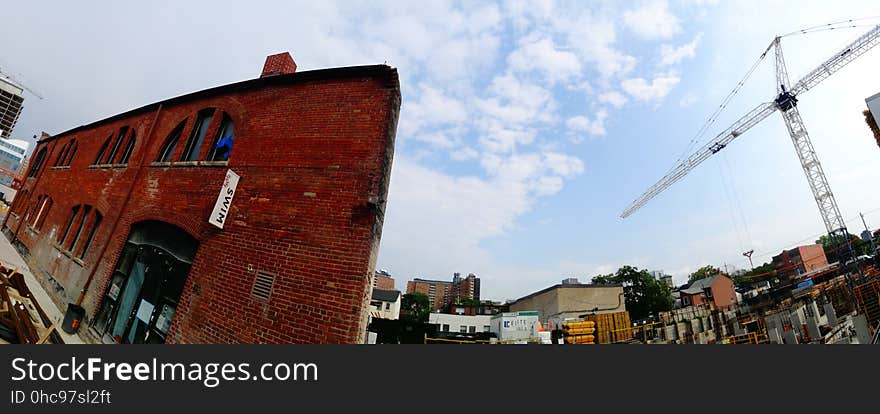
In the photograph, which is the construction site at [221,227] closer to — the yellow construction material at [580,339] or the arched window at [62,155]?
the arched window at [62,155]

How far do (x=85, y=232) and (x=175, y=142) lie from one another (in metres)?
4.33

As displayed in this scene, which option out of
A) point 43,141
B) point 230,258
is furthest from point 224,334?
point 43,141

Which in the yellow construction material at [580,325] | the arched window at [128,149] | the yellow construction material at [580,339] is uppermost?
the arched window at [128,149]

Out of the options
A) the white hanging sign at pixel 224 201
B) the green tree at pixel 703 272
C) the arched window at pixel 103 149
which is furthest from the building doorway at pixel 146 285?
the green tree at pixel 703 272

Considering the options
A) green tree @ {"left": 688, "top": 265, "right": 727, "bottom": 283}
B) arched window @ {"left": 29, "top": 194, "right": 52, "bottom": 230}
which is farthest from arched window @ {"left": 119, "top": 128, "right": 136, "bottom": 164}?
green tree @ {"left": 688, "top": 265, "right": 727, "bottom": 283}

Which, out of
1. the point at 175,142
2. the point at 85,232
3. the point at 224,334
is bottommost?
the point at 224,334

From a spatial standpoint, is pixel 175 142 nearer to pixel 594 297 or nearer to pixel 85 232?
pixel 85 232

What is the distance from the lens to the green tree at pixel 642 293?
4216 cm

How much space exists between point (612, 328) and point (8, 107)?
124476mm

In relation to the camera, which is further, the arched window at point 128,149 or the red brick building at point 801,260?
the red brick building at point 801,260

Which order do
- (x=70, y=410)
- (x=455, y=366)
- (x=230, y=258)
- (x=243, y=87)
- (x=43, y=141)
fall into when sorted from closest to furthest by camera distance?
(x=70, y=410)
(x=455, y=366)
(x=230, y=258)
(x=243, y=87)
(x=43, y=141)

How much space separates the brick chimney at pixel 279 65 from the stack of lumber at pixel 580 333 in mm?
18452

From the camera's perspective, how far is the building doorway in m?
6.84

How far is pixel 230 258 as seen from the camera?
6.25 m
